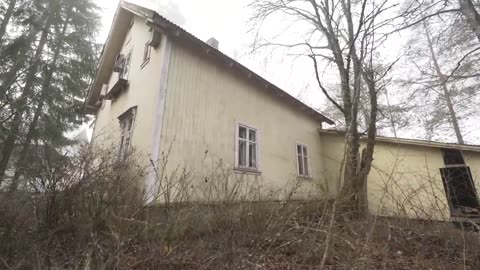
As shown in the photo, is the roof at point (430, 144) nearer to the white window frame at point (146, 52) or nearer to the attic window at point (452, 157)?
the attic window at point (452, 157)

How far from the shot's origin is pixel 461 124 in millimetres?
17812

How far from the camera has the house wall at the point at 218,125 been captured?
290 inches

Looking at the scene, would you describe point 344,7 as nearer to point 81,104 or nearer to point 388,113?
A: point 388,113

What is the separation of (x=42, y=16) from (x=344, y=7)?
1520 centimetres

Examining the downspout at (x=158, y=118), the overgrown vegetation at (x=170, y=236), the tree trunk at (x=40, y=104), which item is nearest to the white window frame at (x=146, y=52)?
the downspout at (x=158, y=118)

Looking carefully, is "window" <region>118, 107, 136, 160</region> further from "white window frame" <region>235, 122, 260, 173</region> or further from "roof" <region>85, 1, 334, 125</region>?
"white window frame" <region>235, 122, 260, 173</region>

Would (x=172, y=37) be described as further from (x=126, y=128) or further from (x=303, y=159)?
(x=303, y=159)

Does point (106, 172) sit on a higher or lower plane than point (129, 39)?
lower

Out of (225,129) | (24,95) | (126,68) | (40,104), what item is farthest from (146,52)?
(40,104)

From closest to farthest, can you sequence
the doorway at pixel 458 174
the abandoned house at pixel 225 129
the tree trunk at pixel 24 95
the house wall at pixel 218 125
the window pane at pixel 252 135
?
the abandoned house at pixel 225 129 → the house wall at pixel 218 125 → the window pane at pixel 252 135 → the doorway at pixel 458 174 → the tree trunk at pixel 24 95

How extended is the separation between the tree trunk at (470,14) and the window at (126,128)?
11.0 m

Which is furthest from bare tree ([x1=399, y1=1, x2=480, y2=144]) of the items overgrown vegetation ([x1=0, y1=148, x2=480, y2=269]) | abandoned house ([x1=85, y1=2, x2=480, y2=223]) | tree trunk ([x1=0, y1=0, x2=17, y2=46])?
tree trunk ([x1=0, y1=0, x2=17, y2=46])

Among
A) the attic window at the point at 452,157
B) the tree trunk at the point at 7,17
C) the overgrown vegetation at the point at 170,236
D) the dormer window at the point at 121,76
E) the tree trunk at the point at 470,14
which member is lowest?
the overgrown vegetation at the point at 170,236

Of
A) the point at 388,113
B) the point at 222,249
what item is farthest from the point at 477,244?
the point at 388,113
